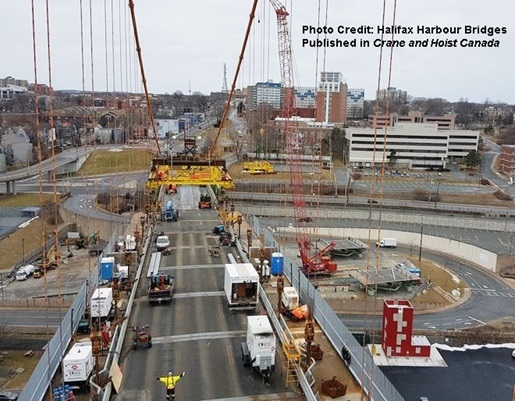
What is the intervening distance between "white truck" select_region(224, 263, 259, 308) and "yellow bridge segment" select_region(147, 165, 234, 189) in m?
12.2

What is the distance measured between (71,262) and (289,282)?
2143 cm

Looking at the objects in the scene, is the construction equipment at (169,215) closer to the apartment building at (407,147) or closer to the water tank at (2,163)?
the water tank at (2,163)

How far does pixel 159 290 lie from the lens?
13562mm

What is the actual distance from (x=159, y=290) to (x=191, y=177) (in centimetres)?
1265

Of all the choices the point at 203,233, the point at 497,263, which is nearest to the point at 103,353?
the point at 203,233

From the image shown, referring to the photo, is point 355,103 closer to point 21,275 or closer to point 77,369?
point 21,275

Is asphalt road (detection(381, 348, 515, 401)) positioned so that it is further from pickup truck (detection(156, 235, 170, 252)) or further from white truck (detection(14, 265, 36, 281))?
white truck (detection(14, 265, 36, 281))

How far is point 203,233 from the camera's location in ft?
73.2

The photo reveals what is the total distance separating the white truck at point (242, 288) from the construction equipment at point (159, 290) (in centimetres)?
177

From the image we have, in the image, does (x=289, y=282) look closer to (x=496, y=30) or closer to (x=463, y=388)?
(x=463, y=388)

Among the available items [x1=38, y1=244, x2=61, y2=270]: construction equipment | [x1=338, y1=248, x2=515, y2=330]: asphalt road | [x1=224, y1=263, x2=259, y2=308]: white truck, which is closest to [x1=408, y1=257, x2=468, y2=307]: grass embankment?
[x1=338, y1=248, x2=515, y2=330]: asphalt road

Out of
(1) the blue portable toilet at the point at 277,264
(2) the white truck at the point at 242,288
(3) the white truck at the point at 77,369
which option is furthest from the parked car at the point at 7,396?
(1) the blue portable toilet at the point at 277,264

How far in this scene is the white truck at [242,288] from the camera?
12.8 meters

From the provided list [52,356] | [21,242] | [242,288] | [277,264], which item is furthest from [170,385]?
[21,242]
